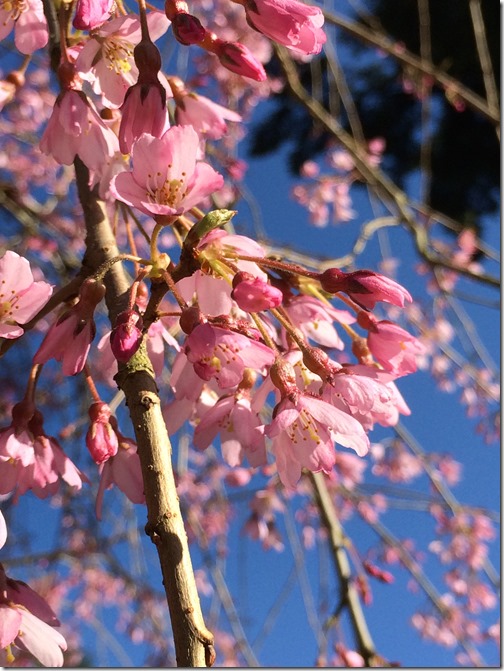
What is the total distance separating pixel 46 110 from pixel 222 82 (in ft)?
4.43

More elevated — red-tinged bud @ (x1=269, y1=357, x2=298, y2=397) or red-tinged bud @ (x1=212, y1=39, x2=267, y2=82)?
red-tinged bud @ (x1=212, y1=39, x2=267, y2=82)

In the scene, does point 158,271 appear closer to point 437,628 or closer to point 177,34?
point 177,34

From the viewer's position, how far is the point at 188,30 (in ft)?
2.02

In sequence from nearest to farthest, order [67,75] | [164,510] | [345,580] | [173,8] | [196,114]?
[164,510]
[173,8]
[67,75]
[196,114]
[345,580]

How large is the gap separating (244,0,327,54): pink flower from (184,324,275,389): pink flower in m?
0.29

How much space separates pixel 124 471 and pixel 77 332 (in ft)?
0.62

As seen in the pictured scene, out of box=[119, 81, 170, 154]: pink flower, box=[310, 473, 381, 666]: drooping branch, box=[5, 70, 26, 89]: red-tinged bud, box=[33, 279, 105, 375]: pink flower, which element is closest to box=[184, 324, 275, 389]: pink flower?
box=[33, 279, 105, 375]: pink flower

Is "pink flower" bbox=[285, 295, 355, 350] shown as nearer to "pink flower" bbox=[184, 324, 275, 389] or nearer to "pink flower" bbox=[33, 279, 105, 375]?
"pink flower" bbox=[184, 324, 275, 389]

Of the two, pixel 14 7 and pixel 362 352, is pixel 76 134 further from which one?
pixel 362 352

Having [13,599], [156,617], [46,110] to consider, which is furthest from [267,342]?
[46,110]

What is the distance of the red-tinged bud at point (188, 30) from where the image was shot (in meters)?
0.62

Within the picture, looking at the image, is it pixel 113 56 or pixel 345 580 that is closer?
pixel 113 56

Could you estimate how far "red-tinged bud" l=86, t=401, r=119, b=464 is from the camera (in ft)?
2.19

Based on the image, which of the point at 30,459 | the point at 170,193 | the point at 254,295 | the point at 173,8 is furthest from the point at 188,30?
the point at 30,459
